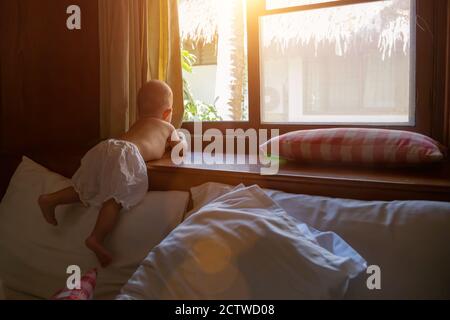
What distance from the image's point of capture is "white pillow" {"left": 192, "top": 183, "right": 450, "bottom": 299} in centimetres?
90

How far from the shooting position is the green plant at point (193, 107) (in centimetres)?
211

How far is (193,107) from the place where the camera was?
2131 millimetres

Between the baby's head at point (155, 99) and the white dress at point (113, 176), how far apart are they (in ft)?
1.07

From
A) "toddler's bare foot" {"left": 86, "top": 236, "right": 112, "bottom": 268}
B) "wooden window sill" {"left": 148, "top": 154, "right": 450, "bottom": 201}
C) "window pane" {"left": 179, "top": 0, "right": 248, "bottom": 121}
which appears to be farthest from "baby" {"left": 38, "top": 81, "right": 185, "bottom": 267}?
"window pane" {"left": 179, "top": 0, "right": 248, "bottom": 121}

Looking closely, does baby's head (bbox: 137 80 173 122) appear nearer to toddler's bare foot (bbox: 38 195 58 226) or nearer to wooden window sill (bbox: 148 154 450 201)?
wooden window sill (bbox: 148 154 450 201)

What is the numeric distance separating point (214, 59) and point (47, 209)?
111 centimetres

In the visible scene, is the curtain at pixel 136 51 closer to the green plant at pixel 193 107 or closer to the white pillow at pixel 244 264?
the green plant at pixel 193 107

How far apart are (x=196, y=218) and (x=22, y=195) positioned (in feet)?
3.11

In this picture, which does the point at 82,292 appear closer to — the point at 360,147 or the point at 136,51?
the point at 360,147

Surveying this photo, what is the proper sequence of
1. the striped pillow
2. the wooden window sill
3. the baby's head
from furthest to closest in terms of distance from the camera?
1. the baby's head
2. the striped pillow
3. the wooden window sill

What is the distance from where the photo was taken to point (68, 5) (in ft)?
6.82

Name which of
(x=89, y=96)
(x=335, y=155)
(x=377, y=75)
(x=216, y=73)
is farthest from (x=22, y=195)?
(x=377, y=75)

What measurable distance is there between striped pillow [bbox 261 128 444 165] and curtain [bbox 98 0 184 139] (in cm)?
66
